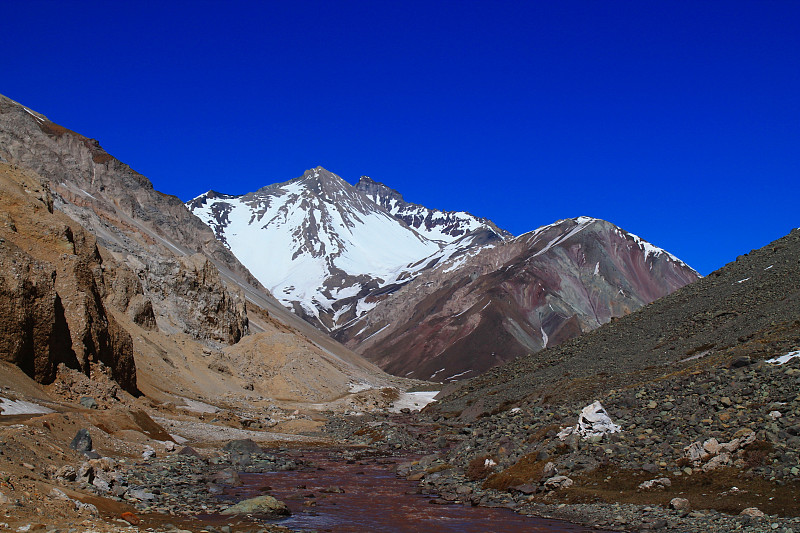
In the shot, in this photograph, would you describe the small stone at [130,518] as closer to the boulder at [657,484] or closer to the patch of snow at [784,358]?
the boulder at [657,484]

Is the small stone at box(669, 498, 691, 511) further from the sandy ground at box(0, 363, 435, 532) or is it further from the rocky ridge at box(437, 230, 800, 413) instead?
the rocky ridge at box(437, 230, 800, 413)

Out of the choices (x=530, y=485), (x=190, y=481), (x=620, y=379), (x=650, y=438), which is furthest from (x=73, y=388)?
(x=620, y=379)

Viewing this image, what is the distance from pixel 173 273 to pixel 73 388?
48857 mm

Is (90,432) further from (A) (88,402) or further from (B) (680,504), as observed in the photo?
(B) (680,504)

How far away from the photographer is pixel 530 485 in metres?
23.5

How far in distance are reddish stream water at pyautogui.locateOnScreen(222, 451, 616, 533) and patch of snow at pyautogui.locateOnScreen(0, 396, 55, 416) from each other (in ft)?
27.4

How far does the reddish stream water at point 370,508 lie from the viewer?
19.6 m

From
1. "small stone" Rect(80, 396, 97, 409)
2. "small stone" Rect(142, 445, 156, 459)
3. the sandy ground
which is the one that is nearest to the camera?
the sandy ground

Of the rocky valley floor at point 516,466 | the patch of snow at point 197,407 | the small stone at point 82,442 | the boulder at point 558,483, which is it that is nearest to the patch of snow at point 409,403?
the patch of snow at point 197,407

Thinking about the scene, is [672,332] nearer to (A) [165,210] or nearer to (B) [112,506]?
(B) [112,506]

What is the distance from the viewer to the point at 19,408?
25.1 m

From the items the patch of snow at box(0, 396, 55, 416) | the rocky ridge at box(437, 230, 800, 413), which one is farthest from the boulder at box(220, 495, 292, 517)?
the rocky ridge at box(437, 230, 800, 413)

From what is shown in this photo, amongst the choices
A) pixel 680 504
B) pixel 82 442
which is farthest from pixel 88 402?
pixel 680 504

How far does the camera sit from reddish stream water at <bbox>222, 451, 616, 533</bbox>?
19625 millimetres
